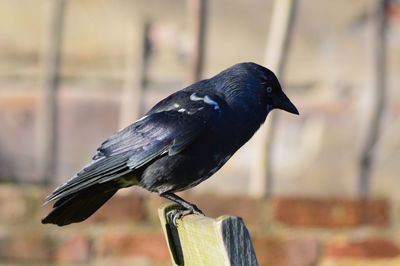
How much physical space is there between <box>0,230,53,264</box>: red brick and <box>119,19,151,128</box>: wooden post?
3828 mm

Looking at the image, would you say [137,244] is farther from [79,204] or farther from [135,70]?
[135,70]

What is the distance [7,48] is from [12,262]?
4.85 meters

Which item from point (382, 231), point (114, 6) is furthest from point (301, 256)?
point (114, 6)

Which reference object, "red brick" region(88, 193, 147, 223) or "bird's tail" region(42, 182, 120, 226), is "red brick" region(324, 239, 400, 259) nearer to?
"red brick" region(88, 193, 147, 223)

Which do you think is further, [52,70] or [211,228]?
[52,70]

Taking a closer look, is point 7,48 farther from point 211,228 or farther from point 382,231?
point 211,228

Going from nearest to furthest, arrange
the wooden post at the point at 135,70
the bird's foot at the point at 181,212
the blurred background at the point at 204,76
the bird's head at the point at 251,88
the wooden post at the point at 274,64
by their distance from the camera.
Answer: the bird's foot at the point at 181,212 → the bird's head at the point at 251,88 → the wooden post at the point at 274,64 → the wooden post at the point at 135,70 → the blurred background at the point at 204,76

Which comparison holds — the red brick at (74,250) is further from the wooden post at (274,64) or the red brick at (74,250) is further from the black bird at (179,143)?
the wooden post at (274,64)

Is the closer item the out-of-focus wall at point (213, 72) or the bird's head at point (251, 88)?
the bird's head at point (251, 88)

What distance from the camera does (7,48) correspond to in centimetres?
712

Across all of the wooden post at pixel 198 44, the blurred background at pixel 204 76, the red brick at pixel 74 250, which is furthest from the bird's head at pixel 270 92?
the blurred background at pixel 204 76

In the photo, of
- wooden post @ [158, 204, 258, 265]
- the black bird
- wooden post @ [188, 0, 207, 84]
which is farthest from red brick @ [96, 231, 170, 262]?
wooden post @ [158, 204, 258, 265]

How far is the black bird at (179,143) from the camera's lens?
69.2 inches

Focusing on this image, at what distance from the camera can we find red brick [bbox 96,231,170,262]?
2564 millimetres
